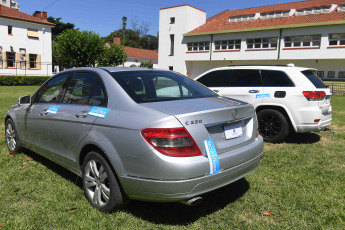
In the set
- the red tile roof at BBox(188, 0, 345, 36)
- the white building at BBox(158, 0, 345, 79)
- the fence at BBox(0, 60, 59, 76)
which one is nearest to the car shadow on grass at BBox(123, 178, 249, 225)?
the white building at BBox(158, 0, 345, 79)

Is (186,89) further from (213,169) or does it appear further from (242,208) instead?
(242,208)

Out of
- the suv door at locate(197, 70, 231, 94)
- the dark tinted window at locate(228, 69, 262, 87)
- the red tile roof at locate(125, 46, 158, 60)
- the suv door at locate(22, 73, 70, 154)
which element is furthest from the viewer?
the red tile roof at locate(125, 46, 158, 60)

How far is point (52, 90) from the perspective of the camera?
4230 mm

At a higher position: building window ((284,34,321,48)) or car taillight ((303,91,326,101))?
building window ((284,34,321,48))

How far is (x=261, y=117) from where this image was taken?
21.5 feet

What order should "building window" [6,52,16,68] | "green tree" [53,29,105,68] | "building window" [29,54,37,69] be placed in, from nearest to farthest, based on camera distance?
"building window" [6,52,16,68] < "green tree" [53,29,105,68] < "building window" [29,54,37,69]

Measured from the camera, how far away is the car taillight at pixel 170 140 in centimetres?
260

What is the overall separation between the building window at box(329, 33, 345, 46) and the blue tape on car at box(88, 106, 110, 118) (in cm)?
3330

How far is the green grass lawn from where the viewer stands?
9.79ft

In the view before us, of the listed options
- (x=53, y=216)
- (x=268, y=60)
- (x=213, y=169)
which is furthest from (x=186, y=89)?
(x=268, y=60)

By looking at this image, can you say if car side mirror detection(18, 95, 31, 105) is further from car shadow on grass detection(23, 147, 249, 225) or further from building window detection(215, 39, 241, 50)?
building window detection(215, 39, 241, 50)

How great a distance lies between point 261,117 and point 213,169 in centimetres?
414

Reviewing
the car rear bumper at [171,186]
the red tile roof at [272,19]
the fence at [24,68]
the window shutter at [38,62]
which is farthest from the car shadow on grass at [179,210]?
the window shutter at [38,62]

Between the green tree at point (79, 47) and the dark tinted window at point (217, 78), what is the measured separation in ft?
103
